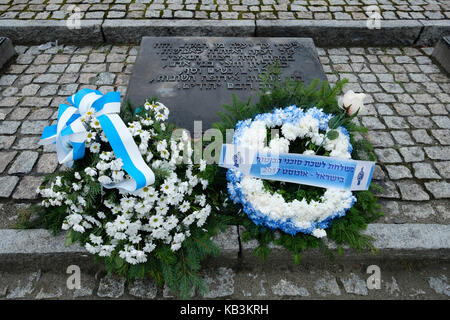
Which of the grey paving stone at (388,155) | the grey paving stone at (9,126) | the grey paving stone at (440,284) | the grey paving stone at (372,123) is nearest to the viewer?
the grey paving stone at (440,284)

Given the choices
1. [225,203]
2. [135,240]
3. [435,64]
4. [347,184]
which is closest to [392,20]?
[435,64]

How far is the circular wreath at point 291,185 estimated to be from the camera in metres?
2.25

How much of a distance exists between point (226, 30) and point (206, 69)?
1815 mm

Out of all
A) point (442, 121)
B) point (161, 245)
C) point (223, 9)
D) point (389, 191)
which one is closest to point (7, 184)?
point (161, 245)

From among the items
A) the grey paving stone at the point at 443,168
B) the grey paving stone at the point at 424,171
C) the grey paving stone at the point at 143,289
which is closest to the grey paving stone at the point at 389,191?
the grey paving stone at the point at 424,171

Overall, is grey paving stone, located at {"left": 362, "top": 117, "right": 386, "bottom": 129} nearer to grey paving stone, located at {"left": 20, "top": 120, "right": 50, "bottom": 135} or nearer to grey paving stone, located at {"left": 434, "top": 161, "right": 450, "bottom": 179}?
grey paving stone, located at {"left": 434, "top": 161, "right": 450, "bottom": 179}

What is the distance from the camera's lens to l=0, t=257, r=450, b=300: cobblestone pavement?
245 cm

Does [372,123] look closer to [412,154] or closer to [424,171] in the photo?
[412,154]

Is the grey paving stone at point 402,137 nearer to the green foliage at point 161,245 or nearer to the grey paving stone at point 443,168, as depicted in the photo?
the grey paving stone at point 443,168

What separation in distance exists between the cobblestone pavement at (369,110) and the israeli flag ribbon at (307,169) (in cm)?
78

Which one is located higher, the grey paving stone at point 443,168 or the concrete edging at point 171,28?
the concrete edging at point 171,28

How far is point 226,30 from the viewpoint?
15.5ft

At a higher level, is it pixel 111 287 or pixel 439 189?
pixel 439 189

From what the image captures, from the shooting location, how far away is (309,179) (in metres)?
2.35
